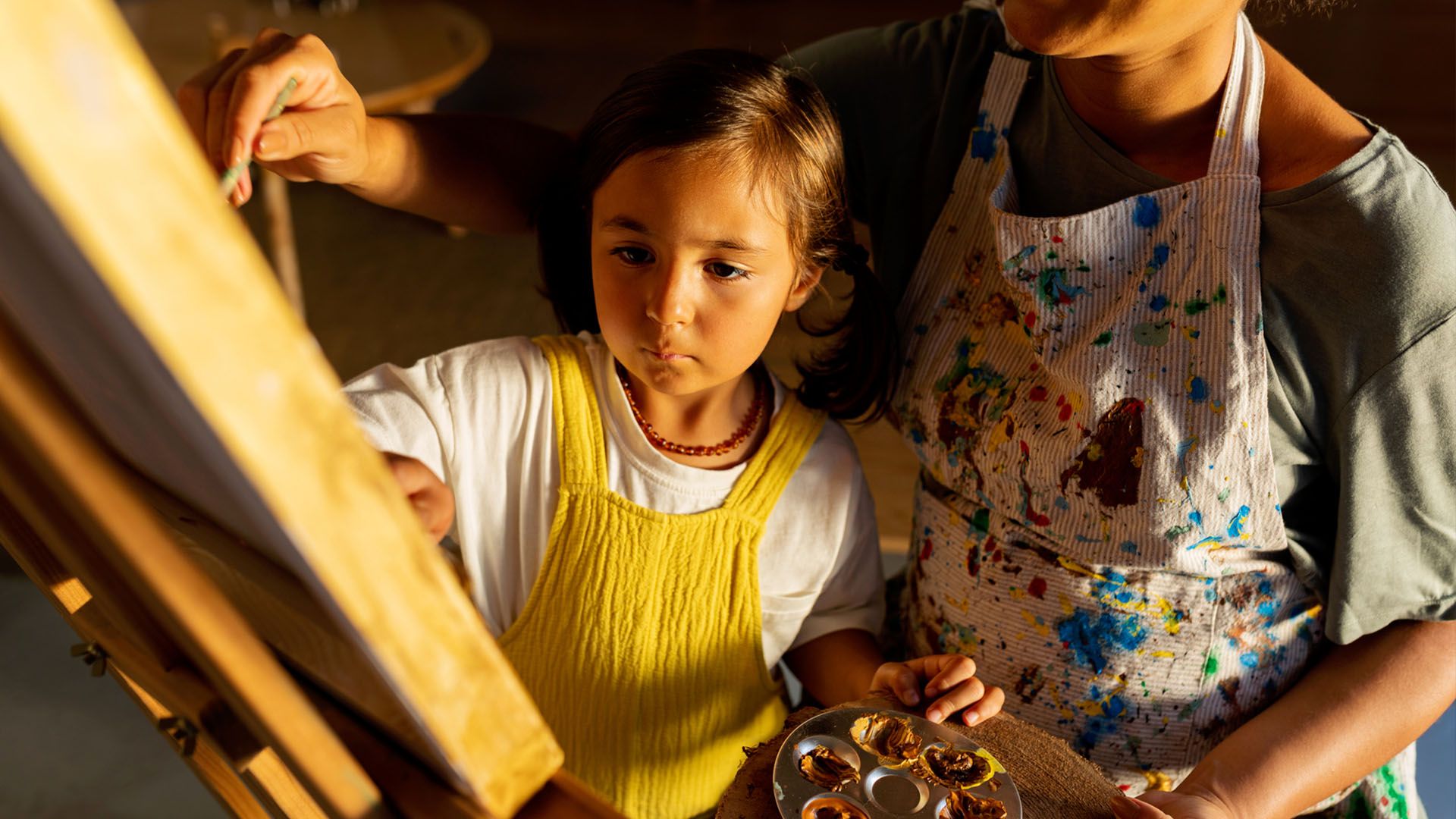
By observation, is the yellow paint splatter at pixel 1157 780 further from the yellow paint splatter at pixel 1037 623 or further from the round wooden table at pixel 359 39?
the round wooden table at pixel 359 39

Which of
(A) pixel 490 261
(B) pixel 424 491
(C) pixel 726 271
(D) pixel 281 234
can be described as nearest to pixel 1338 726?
(C) pixel 726 271

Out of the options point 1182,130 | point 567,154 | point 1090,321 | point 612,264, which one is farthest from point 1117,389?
point 567,154

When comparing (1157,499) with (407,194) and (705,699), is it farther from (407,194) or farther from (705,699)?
(407,194)

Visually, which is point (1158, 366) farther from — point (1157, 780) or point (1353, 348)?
point (1157, 780)

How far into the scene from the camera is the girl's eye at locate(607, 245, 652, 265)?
0.93 meters

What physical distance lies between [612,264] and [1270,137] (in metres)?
0.55

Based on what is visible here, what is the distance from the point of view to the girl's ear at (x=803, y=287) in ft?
3.41

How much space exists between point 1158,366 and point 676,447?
1.43 feet

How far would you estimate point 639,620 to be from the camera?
1.04 m

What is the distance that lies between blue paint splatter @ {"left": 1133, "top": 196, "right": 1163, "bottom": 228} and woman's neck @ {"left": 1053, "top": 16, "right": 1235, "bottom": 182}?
0.04m

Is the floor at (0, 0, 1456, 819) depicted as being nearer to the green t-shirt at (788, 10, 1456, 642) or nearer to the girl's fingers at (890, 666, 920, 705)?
the green t-shirt at (788, 10, 1456, 642)

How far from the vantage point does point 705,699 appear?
1085 millimetres

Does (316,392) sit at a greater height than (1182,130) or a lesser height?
greater

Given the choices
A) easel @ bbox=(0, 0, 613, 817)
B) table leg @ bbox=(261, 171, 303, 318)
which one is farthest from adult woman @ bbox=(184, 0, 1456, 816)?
table leg @ bbox=(261, 171, 303, 318)
